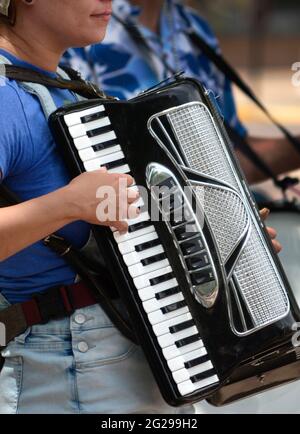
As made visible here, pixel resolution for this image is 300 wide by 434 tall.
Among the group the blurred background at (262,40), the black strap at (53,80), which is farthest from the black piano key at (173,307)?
the blurred background at (262,40)

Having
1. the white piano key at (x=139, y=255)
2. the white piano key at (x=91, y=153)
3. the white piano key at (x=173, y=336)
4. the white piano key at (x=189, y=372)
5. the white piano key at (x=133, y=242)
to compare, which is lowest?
the white piano key at (x=189, y=372)

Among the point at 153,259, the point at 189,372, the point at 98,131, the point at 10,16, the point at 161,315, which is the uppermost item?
the point at 10,16

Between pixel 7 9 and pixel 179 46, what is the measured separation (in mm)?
1695

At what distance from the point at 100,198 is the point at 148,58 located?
5.53ft

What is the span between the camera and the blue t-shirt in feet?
5.84

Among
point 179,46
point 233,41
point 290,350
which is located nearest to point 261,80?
point 233,41

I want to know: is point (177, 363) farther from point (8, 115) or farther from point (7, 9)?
point (7, 9)

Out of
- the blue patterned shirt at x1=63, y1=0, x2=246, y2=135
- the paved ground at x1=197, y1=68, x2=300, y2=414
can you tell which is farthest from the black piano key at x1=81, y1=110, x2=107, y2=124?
the blue patterned shirt at x1=63, y1=0, x2=246, y2=135

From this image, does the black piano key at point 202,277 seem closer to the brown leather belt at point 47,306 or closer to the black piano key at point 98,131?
the brown leather belt at point 47,306

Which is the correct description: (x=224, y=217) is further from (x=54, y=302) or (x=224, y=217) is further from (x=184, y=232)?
(x=54, y=302)

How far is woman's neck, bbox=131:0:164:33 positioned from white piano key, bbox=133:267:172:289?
180 centimetres

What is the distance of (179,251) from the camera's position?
6.11 ft

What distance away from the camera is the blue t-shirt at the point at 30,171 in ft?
5.84

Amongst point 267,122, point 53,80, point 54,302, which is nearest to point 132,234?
point 54,302
